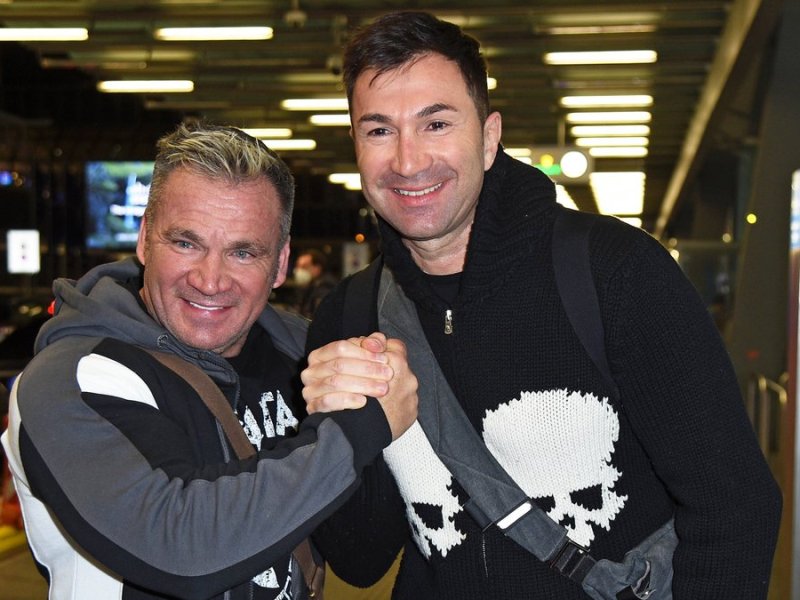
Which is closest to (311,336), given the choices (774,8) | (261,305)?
(261,305)

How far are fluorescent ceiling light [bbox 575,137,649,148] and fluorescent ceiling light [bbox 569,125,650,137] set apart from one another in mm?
609

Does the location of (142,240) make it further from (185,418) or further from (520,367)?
(520,367)

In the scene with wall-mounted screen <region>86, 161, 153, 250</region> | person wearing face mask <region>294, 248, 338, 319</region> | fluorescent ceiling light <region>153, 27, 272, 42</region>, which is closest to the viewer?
person wearing face mask <region>294, 248, 338, 319</region>

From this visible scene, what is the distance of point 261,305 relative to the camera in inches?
86.7

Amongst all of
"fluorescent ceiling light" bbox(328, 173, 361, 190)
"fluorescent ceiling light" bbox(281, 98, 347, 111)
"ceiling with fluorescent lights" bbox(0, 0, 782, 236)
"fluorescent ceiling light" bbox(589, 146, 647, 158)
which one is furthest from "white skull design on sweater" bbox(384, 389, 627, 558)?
A: "fluorescent ceiling light" bbox(328, 173, 361, 190)

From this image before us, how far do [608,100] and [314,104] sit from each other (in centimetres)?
485

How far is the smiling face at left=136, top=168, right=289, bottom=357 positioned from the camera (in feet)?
6.73

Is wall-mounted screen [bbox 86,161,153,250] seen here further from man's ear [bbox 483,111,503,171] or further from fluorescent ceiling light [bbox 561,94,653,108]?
man's ear [bbox 483,111,503,171]

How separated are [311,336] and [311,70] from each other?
1198 cm

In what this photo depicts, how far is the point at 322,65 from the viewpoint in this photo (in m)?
13.5

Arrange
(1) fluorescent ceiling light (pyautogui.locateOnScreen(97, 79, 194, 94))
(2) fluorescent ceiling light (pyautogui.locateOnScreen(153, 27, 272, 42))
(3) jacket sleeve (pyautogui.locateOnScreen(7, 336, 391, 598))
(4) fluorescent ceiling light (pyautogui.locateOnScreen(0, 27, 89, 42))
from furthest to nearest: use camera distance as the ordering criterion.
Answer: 1. (1) fluorescent ceiling light (pyautogui.locateOnScreen(97, 79, 194, 94))
2. (4) fluorescent ceiling light (pyautogui.locateOnScreen(0, 27, 89, 42))
3. (2) fluorescent ceiling light (pyautogui.locateOnScreen(153, 27, 272, 42))
4. (3) jacket sleeve (pyautogui.locateOnScreen(7, 336, 391, 598))

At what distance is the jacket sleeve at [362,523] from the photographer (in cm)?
227

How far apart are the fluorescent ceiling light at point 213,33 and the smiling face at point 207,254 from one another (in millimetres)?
9453

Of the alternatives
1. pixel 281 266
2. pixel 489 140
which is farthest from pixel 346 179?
pixel 489 140
